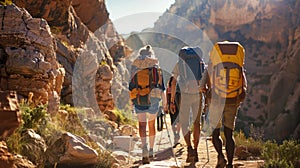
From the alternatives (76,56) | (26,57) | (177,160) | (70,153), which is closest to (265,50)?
(76,56)

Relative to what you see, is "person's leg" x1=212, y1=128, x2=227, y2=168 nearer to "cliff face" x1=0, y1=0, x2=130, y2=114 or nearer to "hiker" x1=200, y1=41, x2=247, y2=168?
"hiker" x1=200, y1=41, x2=247, y2=168

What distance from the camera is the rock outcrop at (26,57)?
22.7 ft

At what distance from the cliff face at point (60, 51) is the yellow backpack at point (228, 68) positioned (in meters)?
4.18

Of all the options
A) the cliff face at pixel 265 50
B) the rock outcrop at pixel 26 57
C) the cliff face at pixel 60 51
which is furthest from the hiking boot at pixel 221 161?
the cliff face at pixel 265 50

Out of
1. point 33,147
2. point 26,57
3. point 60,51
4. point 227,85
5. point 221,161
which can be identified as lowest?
point 221,161

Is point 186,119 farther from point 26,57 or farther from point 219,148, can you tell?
point 26,57

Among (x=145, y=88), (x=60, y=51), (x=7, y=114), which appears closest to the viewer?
(x=7, y=114)

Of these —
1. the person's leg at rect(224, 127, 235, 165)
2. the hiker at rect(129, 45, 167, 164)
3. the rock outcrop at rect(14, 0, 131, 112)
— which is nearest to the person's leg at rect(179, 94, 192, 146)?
the hiker at rect(129, 45, 167, 164)

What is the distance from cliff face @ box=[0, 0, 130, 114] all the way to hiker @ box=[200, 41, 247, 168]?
409cm

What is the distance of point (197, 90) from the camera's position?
5523 millimetres

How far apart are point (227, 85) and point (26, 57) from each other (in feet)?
15.0

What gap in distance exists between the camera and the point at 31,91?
22.7ft

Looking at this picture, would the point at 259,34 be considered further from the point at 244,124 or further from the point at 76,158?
the point at 76,158

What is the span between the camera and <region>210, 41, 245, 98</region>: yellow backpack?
4.70m
